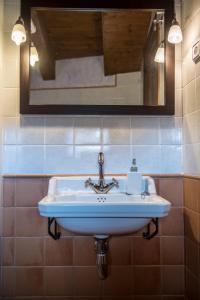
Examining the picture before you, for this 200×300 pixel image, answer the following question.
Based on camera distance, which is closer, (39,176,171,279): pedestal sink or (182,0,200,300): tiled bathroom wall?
(39,176,171,279): pedestal sink

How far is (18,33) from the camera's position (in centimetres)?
136

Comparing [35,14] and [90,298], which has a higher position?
[35,14]

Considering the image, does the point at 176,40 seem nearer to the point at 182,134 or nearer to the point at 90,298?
the point at 182,134

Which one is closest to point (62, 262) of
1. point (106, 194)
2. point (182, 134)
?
point (106, 194)

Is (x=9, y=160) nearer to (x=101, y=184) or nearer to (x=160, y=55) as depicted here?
(x=101, y=184)

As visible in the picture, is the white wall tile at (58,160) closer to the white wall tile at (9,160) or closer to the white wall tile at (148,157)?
the white wall tile at (9,160)

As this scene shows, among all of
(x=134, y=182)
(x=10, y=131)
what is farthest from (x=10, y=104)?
(x=134, y=182)

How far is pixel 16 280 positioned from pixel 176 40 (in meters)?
1.47

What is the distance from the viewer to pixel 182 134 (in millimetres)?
1507

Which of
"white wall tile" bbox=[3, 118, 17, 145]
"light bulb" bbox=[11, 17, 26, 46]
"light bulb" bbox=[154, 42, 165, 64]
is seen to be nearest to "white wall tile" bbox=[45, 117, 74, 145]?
"white wall tile" bbox=[3, 118, 17, 145]

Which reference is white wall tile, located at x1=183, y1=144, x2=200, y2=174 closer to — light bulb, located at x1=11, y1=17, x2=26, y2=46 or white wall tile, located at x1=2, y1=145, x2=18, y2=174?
white wall tile, located at x1=2, y1=145, x2=18, y2=174

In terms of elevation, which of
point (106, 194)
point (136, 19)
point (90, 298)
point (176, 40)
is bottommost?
point (90, 298)

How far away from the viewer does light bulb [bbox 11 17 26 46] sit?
4.47 feet

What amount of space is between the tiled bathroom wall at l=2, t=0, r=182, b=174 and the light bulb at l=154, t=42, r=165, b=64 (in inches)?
10.2
